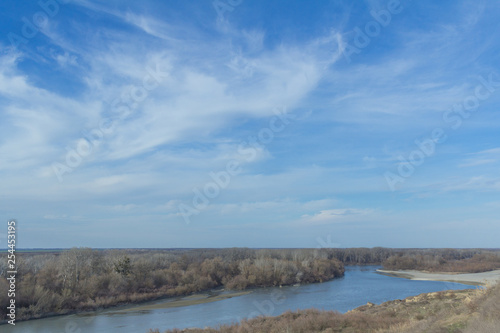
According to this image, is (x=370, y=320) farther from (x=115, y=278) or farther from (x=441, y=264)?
(x=441, y=264)

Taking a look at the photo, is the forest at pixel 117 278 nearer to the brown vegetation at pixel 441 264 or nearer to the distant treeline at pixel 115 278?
the distant treeline at pixel 115 278

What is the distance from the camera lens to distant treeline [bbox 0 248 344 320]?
32466 mm

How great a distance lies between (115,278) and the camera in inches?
1667

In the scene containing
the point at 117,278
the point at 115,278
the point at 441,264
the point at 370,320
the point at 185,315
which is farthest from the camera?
the point at 441,264

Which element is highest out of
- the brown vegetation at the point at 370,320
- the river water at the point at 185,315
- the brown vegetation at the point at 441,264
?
the brown vegetation at the point at 370,320

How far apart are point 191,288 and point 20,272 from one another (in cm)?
2101

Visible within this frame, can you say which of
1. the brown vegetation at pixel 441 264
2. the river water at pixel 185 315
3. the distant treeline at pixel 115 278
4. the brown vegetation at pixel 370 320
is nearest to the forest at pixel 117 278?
the distant treeline at pixel 115 278

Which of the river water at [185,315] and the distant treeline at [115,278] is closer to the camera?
the river water at [185,315]

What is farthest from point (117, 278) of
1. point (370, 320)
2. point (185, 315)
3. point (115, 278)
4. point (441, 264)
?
point (441, 264)

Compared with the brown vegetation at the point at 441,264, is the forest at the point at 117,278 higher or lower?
higher

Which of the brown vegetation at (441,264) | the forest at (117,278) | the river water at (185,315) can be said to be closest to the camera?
the river water at (185,315)

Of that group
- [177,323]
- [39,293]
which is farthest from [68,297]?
[177,323]

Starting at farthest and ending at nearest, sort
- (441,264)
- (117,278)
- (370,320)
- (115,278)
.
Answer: (441,264), (117,278), (115,278), (370,320)

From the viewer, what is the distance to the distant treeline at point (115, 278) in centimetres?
3247
